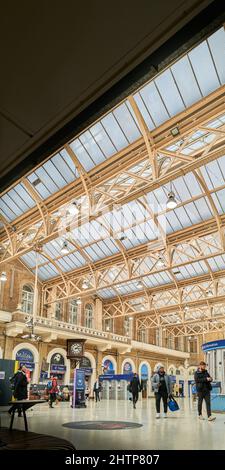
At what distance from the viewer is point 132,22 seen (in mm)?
2352

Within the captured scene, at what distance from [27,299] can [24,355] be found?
3.72m

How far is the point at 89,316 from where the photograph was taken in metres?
30.6

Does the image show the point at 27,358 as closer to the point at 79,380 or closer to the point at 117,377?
the point at 117,377

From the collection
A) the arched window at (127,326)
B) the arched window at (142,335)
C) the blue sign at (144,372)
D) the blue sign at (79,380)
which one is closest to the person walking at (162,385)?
the blue sign at (79,380)

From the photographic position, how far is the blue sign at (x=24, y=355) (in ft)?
78.2

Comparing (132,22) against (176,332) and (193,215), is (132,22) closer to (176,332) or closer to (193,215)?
(193,215)

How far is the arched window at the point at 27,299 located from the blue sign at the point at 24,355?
2.64m

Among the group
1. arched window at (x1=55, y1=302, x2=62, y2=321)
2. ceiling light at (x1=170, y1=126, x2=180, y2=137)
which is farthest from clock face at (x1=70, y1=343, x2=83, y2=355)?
ceiling light at (x1=170, y1=126, x2=180, y2=137)

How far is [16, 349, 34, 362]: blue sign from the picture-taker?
78.2 ft

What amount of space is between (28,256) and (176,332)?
22.4 m

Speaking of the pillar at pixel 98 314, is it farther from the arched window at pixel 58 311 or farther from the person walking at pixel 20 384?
the person walking at pixel 20 384

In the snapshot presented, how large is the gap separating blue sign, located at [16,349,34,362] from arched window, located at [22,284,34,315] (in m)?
2.64

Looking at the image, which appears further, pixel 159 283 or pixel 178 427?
pixel 159 283

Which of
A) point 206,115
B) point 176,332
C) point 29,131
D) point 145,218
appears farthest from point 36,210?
point 176,332
